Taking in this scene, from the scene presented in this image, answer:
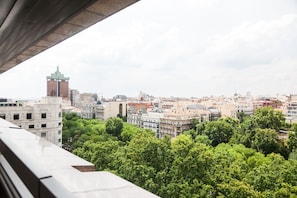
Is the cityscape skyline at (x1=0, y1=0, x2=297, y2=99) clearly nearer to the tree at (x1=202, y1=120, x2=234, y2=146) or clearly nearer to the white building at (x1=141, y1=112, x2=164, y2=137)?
the tree at (x1=202, y1=120, x2=234, y2=146)

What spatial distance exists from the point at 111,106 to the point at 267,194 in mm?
14415

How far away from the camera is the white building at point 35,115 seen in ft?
11.1

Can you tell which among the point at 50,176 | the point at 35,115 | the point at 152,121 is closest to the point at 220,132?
the point at 152,121

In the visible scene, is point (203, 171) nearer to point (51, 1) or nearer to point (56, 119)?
point (56, 119)

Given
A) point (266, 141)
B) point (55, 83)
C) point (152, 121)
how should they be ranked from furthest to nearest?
point (152, 121) → point (266, 141) → point (55, 83)

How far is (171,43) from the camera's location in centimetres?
400

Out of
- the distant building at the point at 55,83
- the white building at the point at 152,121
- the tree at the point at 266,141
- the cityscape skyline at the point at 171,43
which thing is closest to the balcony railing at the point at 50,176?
the cityscape skyline at the point at 171,43

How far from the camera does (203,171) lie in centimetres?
575

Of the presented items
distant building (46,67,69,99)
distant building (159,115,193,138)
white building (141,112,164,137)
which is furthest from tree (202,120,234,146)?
distant building (46,67,69,99)

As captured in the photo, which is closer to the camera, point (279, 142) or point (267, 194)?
point (267, 194)

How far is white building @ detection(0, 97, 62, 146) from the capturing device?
3370 millimetres

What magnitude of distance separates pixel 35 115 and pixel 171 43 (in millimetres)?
2492

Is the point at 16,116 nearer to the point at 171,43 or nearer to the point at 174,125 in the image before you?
the point at 171,43

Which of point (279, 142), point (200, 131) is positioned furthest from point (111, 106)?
point (279, 142)
